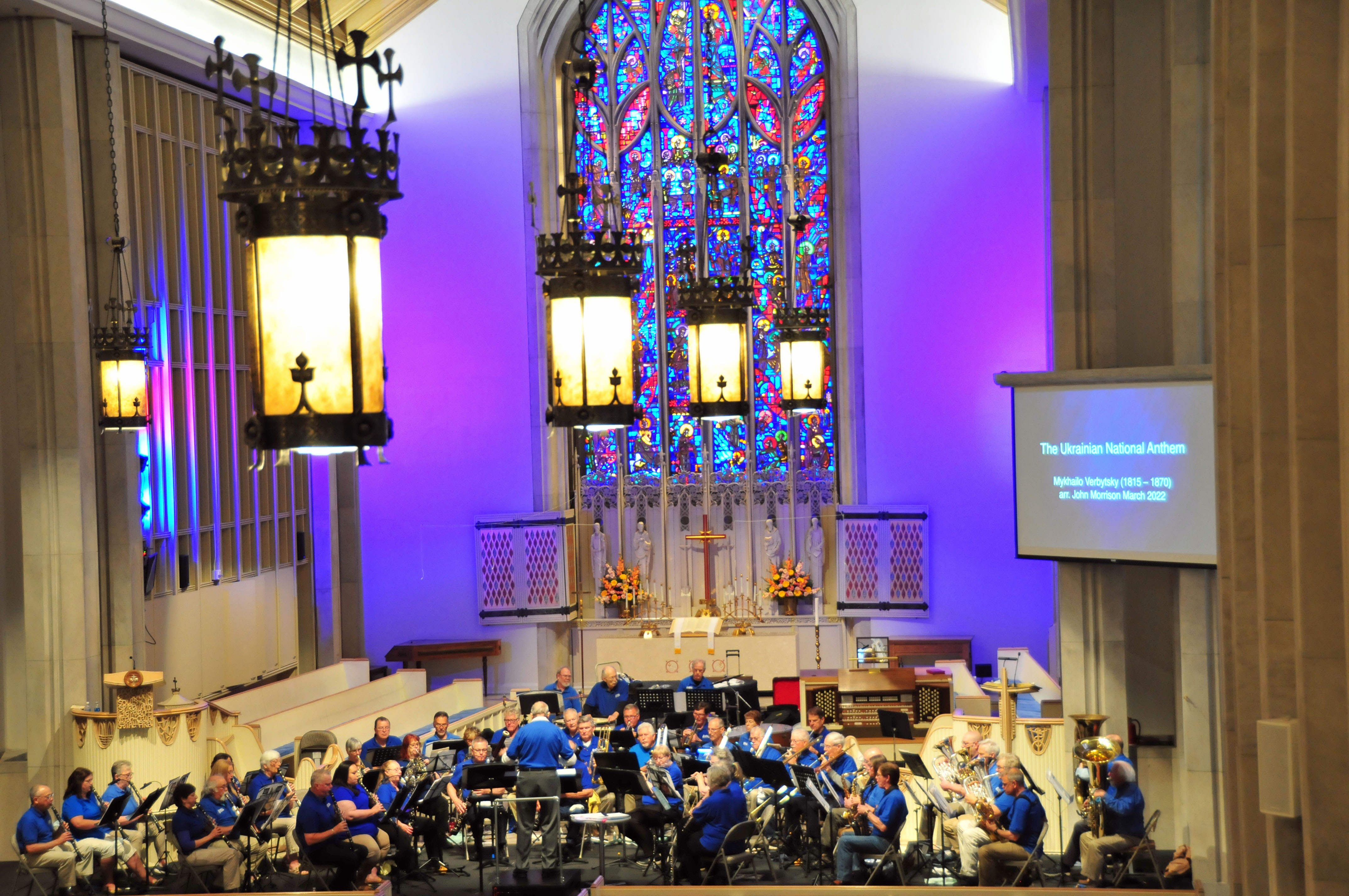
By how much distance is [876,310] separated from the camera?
16.7 metres

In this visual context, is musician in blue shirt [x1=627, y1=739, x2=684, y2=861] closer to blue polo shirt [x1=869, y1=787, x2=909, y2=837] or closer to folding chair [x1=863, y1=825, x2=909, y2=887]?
folding chair [x1=863, y1=825, x2=909, y2=887]

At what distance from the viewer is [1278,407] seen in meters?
4.67

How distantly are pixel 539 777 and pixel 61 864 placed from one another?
3276 millimetres

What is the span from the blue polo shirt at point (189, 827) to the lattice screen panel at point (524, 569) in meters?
7.36

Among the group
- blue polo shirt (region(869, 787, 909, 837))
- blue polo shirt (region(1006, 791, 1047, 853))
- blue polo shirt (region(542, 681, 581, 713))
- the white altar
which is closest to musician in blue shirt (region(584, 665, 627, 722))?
A: blue polo shirt (region(542, 681, 581, 713))

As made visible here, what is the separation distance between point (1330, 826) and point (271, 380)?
11.1 feet

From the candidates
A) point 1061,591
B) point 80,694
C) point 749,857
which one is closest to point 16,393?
point 80,694

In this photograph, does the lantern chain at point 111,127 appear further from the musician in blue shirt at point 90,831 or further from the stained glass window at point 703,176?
the stained glass window at point 703,176

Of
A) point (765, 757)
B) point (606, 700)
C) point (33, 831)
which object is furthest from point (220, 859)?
point (606, 700)

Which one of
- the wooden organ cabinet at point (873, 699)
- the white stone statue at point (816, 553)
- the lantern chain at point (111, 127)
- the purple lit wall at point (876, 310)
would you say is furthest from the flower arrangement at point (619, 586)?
the lantern chain at point (111, 127)

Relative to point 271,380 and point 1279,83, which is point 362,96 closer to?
point 271,380

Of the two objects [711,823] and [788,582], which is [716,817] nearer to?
[711,823]

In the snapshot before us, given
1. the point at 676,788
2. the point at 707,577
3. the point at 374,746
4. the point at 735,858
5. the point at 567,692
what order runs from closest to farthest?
1. the point at 735,858
2. the point at 676,788
3. the point at 374,746
4. the point at 567,692
5. the point at 707,577

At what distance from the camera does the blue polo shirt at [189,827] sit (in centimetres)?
941
